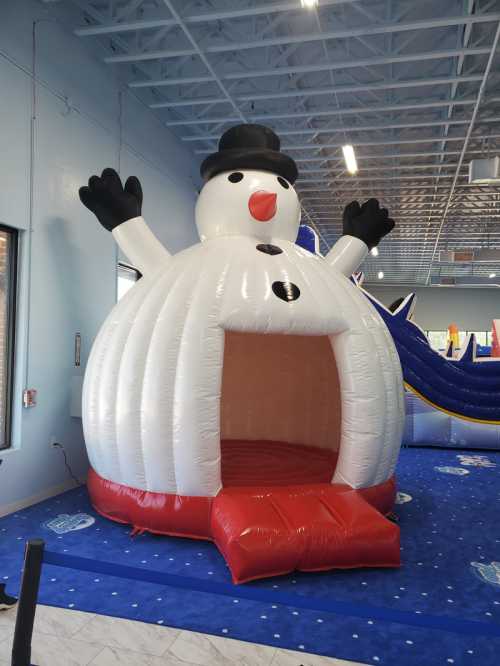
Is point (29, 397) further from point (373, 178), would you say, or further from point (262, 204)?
point (373, 178)

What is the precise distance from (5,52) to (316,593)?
13.1ft

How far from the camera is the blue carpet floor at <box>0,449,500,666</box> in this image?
2.34m

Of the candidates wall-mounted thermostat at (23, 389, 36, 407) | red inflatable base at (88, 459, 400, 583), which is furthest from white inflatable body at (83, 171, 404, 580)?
wall-mounted thermostat at (23, 389, 36, 407)

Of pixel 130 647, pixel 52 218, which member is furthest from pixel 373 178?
pixel 130 647

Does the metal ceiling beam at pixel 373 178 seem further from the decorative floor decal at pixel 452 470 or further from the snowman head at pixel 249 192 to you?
the decorative floor decal at pixel 452 470

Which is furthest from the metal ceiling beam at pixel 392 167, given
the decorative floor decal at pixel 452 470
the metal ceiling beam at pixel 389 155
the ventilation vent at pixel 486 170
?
the decorative floor decal at pixel 452 470

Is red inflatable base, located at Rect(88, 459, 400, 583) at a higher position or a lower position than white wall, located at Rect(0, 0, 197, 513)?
lower

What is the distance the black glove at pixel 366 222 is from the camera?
4730 millimetres

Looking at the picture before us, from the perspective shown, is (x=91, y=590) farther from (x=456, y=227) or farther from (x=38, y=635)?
(x=456, y=227)

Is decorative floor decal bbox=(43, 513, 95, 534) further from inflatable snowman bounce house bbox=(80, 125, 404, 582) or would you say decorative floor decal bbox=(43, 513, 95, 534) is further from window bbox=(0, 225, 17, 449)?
window bbox=(0, 225, 17, 449)

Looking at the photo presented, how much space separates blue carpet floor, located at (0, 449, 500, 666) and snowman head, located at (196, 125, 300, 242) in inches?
88.8

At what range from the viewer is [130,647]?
89.0 inches

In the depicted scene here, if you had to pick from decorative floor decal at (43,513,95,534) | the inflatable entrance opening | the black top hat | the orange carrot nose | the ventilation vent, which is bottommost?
decorative floor decal at (43,513,95,534)

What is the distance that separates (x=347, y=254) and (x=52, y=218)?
240 centimetres
